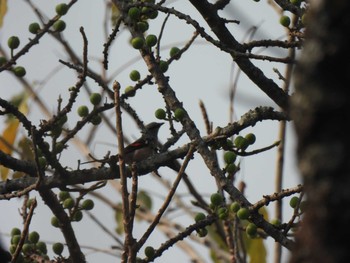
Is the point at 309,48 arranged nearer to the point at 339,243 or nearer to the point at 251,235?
the point at 339,243

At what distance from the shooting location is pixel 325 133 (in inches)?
67.6

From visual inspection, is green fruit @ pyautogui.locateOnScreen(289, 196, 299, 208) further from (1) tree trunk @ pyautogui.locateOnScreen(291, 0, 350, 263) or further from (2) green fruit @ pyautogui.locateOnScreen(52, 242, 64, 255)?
(1) tree trunk @ pyautogui.locateOnScreen(291, 0, 350, 263)

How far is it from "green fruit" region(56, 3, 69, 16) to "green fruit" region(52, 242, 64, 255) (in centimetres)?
198

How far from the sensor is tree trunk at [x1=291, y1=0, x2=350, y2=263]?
5.46 ft

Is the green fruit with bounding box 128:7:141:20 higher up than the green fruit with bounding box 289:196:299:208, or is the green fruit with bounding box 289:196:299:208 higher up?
the green fruit with bounding box 128:7:141:20

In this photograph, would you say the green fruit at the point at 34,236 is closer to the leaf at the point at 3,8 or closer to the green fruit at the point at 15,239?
the green fruit at the point at 15,239

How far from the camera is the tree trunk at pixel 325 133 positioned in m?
1.66

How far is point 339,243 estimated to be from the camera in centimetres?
165

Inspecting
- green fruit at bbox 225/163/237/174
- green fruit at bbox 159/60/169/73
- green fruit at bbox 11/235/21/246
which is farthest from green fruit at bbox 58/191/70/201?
green fruit at bbox 225/163/237/174

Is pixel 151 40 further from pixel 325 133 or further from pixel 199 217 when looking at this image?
pixel 325 133

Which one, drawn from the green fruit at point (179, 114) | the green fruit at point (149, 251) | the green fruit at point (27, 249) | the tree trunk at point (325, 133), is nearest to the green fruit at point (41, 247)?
the green fruit at point (27, 249)

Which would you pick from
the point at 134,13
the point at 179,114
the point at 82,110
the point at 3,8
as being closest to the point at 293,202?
the point at 179,114

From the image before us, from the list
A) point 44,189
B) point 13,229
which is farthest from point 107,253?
point 44,189

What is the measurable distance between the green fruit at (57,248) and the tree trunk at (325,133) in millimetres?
4555
